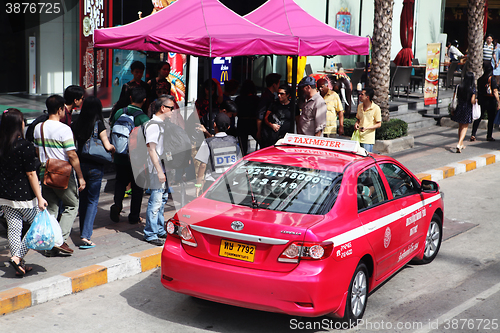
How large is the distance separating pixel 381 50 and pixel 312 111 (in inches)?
199

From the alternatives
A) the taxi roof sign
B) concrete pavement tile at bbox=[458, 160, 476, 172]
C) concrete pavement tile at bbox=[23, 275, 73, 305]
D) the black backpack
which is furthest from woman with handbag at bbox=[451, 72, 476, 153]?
concrete pavement tile at bbox=[23, 275, 73, 305]

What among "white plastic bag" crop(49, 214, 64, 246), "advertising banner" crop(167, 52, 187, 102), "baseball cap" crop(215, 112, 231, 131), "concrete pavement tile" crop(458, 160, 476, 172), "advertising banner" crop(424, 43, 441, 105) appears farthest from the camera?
"advertising banner" crop(424, 43, 441, 105)

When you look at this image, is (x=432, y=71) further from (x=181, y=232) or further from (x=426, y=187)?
(x=181, y=232)

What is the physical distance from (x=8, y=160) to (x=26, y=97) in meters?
9.20

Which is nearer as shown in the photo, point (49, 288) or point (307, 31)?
point (49, 288)

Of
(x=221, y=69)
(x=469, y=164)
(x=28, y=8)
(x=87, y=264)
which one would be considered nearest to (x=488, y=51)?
(x=469, y=164)

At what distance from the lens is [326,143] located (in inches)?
226

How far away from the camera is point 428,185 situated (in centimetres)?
629

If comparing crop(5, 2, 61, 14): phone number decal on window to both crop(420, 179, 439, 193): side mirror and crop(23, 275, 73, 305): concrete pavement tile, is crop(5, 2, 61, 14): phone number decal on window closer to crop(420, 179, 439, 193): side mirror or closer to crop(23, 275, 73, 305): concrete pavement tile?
crop(23, 275, 73, 305): concrete pavement tile

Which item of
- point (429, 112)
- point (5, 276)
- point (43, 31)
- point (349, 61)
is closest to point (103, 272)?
point (5, 276)

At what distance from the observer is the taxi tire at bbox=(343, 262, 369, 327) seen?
186 inches

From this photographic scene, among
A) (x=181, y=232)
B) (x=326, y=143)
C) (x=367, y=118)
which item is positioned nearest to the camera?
(x=181, y=232)

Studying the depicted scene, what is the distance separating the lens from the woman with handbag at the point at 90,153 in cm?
634

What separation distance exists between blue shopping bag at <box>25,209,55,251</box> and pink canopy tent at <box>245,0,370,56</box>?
15.5ft
